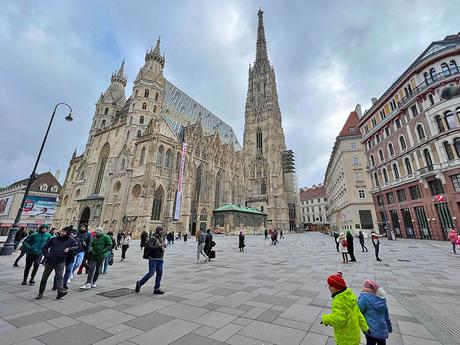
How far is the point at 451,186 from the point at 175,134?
3934 cm

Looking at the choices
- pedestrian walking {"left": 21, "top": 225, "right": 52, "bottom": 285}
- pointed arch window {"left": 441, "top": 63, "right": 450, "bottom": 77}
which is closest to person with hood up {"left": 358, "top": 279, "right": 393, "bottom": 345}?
pedestrian walking {"left": 21, "top": 225, "right": 52, "bottom": 285}

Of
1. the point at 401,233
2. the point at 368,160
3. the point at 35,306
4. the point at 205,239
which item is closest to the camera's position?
the point at 35,306

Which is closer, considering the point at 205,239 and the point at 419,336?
the point at 419,336

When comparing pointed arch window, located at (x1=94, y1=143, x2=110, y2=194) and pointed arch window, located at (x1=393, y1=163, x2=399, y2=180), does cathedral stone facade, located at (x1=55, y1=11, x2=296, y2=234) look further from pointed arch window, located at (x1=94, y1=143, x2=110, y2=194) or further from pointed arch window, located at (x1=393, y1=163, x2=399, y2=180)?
pointed arch window, located at (x1=393, y1=163, x2=399, y2=180)

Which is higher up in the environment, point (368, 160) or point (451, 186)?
point (368, 160)

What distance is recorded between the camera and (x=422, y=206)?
896 inches

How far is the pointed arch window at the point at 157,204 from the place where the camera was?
34719 mm

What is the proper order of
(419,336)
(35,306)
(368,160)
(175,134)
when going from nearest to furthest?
(419,336), (35,306), (368,160), (175,134)

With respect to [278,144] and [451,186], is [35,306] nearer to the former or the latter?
[451,186]

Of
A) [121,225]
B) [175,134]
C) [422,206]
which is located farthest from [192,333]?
[175,134]

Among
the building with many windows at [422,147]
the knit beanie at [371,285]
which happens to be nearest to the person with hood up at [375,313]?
the knit beanie at [371,285]

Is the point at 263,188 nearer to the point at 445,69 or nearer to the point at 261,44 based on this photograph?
the point at 445,69

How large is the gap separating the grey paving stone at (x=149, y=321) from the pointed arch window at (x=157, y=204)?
3217 cm

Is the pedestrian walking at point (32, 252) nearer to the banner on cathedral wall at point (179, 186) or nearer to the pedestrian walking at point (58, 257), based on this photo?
the pedestrian walking at point (58, 257)
